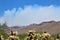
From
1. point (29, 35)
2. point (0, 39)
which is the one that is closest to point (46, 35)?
point (29, 35)

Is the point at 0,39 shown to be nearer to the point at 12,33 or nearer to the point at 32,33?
the point at 12,33

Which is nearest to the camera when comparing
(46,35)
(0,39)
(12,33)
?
(0,39)

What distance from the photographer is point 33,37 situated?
5812mm

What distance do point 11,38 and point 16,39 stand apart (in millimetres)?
128

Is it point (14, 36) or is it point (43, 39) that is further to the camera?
point (43, 39)

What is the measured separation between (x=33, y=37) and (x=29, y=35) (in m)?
0.11

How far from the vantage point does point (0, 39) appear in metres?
4.87

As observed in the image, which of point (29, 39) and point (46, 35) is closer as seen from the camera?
point (29, 39)

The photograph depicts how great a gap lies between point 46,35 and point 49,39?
12 cm

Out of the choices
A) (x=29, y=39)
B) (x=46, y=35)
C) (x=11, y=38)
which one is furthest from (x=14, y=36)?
(x=46, y=35)

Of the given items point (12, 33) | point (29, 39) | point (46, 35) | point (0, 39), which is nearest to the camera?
point (0, 39)

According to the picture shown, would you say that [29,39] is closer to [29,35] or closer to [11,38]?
[29,35]

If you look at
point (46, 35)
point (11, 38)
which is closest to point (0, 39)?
point (11, 38)

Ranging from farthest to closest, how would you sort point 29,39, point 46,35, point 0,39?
point 46,35
point 29,39
point 0,39
